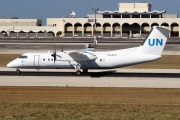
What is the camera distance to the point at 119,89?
115 feet

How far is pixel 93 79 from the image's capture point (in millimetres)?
41344

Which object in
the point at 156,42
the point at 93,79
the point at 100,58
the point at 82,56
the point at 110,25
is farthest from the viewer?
the point at 110,25

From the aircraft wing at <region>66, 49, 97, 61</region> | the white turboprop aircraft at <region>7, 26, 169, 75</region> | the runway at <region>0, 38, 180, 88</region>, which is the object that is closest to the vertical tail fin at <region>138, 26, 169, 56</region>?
the white turboprop aircraft at <region>7, 26, 169, 75</region>

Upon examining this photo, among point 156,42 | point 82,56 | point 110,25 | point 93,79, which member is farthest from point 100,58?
point 110,25

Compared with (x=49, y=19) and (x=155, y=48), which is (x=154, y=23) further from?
(x=155, y=48)

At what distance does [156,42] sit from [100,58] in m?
5.55

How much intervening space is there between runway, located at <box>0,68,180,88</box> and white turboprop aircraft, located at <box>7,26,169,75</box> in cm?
81

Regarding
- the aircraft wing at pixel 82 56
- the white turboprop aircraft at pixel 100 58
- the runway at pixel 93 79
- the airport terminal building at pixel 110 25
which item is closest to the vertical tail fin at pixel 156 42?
the white turboprop aircraft at pixel 100 58

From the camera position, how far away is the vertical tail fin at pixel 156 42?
44.7 m

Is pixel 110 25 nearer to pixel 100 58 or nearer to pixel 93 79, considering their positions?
pixel 100 58

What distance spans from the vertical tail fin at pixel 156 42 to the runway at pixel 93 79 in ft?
7.47

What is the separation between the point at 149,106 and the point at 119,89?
817 centimetres

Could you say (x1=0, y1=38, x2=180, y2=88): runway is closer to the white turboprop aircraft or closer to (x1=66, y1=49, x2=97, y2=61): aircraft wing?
the white turboprop aircraft

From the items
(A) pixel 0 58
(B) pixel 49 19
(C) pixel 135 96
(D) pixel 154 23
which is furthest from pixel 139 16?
(C) pixel 135 96
